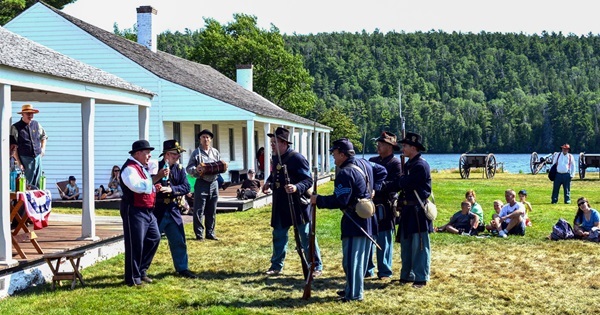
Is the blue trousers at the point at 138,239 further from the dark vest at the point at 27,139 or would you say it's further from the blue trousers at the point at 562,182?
the blue trousers at the point at 562,182

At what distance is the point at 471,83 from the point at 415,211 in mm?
159419

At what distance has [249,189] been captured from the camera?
21.2 m

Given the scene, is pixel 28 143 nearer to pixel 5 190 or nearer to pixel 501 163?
pixel 5 190

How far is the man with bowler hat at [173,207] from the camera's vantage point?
1012cm

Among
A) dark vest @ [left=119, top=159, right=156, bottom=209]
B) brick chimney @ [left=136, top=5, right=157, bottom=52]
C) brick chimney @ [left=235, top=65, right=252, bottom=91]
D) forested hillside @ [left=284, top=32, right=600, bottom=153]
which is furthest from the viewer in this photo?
forested hillside @ [left=284, top=32, right=600, bottom=153]

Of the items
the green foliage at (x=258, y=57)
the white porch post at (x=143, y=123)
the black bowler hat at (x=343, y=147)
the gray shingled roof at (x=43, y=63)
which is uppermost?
the green foliage at (x=258, y=57)

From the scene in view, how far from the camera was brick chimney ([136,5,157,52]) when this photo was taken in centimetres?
2877

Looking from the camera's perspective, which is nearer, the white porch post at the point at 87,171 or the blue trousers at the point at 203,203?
the white porch post at the point at 87,171

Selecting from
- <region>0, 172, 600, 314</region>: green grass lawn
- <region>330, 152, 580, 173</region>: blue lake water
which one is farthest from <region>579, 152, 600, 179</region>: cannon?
<region>0, 172, 600, 314</region>: green grass lawn

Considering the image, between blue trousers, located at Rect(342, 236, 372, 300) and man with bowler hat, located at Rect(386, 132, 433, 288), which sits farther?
man with bowler hat, located at Rect(386, 132, 433, 288)

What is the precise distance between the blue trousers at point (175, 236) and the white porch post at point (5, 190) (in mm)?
1771

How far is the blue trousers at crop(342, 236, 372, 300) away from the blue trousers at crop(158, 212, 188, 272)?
2.38 metres

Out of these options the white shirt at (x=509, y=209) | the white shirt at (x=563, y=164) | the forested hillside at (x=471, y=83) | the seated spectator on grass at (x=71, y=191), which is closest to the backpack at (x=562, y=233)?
the white shirt at (x=509, y=209)

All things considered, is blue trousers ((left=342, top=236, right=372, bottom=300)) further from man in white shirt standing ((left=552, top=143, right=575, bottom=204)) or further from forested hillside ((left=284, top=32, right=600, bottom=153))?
forested hillside ((left=284, top=32, right=600, bottom=153))
